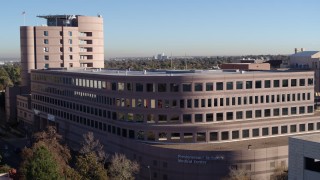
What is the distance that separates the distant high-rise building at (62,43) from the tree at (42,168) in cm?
7921

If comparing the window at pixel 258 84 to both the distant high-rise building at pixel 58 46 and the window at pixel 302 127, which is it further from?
the distant high-rise building at pixel 58 46

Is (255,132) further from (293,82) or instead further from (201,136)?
(293,82)

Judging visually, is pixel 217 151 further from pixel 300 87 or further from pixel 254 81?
pixel 300 87

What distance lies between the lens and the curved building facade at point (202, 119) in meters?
71.4

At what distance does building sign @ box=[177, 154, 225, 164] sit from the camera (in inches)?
2741

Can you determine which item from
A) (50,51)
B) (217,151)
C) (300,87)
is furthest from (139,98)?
(50,51)

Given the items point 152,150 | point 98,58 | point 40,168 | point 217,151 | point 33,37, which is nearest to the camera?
point 40,168

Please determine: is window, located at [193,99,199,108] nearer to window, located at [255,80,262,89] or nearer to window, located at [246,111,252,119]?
window, located at [246,111,252,119]

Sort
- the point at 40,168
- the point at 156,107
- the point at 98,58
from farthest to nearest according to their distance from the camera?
the point at 98,58, the point at 156,107, the point at 40,168

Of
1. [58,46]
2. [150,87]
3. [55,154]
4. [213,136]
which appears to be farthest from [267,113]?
[58,46]

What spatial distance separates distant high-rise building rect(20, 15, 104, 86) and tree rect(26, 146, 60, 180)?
79.2 m

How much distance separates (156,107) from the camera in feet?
259

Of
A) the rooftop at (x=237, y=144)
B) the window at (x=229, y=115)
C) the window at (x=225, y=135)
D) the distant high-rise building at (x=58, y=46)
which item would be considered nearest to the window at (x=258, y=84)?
the rooftop at (x=237, y=144)

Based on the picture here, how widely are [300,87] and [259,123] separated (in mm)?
12329
